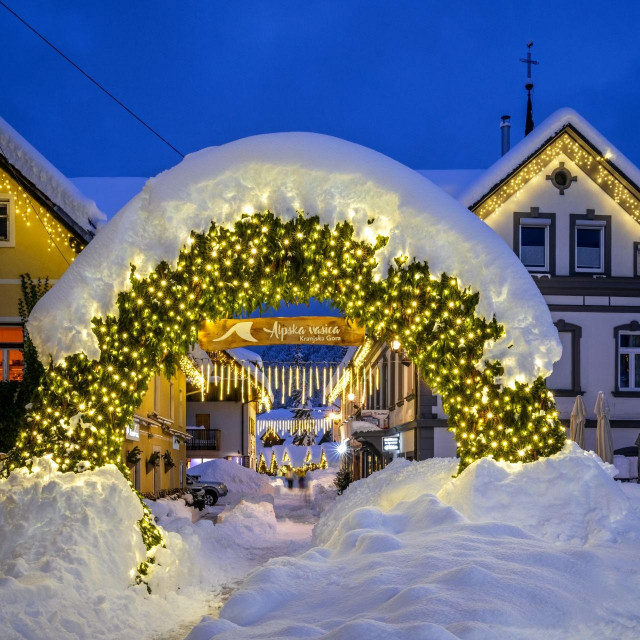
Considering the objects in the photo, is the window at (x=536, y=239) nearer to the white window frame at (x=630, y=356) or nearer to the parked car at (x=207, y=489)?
the white window frame at (x=630, y=356)

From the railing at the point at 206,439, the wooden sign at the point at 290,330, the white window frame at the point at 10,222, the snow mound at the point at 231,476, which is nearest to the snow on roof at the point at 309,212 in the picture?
the wooden sign at the point at 290,330

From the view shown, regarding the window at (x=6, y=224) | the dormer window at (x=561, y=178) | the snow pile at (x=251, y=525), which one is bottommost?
the snow pile at (x=251, y=525)

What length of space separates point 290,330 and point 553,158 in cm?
1300

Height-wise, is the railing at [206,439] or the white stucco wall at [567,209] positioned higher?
the white stucco wall at [567,209]

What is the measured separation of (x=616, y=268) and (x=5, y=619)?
18.9m

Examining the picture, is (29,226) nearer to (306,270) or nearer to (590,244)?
(306,270)

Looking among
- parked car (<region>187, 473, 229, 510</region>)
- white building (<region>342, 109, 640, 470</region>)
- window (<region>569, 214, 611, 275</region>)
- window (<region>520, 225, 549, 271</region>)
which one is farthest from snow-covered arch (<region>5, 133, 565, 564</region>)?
parked car (<region>187, 473, 229, 510</region>)

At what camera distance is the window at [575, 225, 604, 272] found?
2172 cm

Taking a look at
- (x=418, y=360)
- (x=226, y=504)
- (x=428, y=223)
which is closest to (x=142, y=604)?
(x=418, y=360)

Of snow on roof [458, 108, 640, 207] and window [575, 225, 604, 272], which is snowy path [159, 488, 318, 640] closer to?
snow on roof [458, 108, 640, 207]

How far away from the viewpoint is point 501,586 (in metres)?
5.44

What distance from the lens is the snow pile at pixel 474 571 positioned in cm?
505

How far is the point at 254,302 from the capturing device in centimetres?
1007

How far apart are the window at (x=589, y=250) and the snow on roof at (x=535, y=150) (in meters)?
1.83
